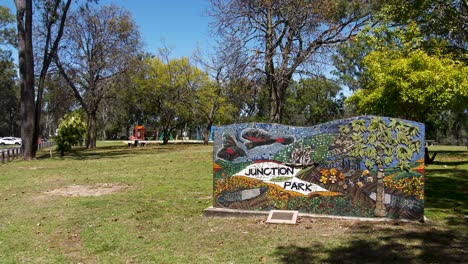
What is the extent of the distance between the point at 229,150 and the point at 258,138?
581 mm

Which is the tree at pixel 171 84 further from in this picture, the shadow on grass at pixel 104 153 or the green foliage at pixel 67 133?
the green foliage at pixel 67 133

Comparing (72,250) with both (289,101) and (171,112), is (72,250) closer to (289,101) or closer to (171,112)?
(171,112)

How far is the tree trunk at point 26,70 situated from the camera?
22.2m

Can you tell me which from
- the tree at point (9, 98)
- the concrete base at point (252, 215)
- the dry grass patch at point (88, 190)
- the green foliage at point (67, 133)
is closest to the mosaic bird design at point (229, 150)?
the concrete base at point (252, 215)

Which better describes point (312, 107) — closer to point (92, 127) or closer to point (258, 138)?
point (92, 127)

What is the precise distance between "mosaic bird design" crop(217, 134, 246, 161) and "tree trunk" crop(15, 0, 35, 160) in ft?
58.9

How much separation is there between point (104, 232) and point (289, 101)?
58.3 meters

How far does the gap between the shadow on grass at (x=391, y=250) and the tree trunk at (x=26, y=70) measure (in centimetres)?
2052

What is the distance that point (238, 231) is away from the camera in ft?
22.7

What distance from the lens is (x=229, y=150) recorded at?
8.06 meters

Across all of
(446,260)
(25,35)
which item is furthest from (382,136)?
(25,35)

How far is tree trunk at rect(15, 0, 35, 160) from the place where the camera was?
72.9ft

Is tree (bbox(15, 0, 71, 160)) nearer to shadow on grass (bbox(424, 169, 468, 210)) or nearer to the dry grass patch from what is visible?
the dry grass patch

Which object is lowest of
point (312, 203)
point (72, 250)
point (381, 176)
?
point (72, 250)
